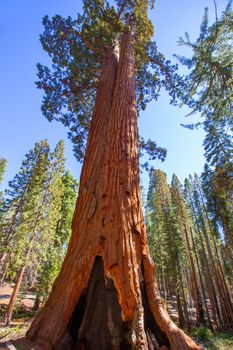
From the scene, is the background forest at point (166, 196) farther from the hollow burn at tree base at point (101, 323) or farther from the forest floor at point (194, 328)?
the hollow burn at tree base at point (101, 323)

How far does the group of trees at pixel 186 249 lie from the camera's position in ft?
65.4

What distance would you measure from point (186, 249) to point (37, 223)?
19333mm

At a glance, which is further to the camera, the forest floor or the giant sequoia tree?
the forest floor

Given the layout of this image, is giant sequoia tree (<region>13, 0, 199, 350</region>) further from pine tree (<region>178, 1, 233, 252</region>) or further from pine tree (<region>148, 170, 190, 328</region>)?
pine tree (<region>148, 170, 190, 328</region>)

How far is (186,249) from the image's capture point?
26312 mm

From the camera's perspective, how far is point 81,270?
222 centimetres

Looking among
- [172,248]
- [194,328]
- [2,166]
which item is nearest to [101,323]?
[172,248]

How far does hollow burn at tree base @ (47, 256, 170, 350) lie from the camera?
1.97 metres

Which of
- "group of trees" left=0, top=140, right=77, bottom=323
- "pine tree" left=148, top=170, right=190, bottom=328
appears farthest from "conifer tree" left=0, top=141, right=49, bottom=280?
"pine tree" left=148, top=170, right=190, bottom=328

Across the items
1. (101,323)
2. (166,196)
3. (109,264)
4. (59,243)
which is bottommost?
(101,323)

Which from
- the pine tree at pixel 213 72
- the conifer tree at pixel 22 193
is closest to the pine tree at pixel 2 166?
the conifer tree at pixel 22 193

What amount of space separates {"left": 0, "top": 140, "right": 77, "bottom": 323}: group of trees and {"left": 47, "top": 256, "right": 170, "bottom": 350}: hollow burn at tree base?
15.1 metres

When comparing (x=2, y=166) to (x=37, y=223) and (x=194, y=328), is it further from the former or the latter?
(x=194, y=328)

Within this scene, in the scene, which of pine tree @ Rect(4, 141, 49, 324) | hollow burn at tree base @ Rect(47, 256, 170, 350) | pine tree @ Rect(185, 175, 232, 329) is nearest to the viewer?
hollow burn at tree base @ Rect(47, 256, 170, 350)
